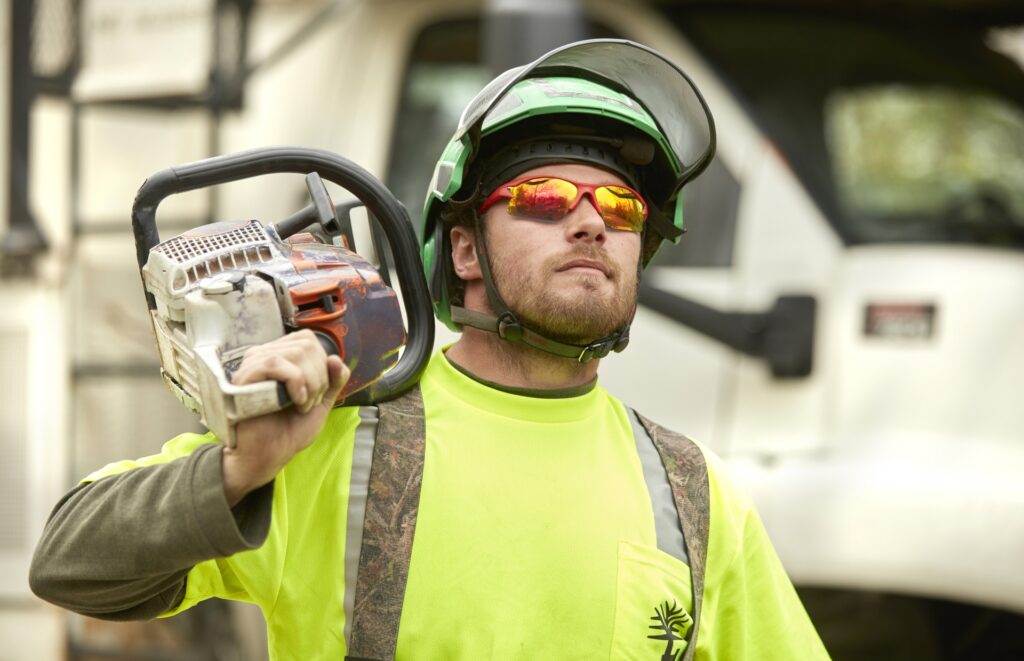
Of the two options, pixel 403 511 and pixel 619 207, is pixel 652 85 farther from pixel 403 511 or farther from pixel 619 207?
pixel 403 511

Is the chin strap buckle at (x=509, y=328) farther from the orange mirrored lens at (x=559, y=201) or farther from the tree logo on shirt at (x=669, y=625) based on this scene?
the tree logo on shirt at (x=669, y=625)

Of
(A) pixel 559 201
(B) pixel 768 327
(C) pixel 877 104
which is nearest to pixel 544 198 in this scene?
(A) pixel 559 201

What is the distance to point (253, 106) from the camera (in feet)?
14.5

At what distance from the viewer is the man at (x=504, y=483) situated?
1692 millimetres

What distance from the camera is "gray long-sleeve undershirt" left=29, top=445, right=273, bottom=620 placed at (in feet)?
5.35

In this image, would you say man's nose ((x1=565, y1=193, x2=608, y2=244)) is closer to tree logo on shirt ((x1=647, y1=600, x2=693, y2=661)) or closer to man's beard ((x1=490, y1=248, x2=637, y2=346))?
man's beard ((x1=490, y1=248, x2=637, y2=346))

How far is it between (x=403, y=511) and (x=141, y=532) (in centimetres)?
40

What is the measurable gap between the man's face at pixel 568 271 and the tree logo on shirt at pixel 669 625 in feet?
1.41

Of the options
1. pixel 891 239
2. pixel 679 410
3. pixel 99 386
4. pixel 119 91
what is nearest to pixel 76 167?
pixel 119 91

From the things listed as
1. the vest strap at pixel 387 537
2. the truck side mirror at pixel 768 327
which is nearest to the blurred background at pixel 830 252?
the truck side mirror at pixel 768 327

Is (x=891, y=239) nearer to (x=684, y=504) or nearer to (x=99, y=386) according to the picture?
(x=684, y=504)

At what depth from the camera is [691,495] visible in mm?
2098

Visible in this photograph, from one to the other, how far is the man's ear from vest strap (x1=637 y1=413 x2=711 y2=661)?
39cm

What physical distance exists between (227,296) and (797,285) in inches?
86.6
